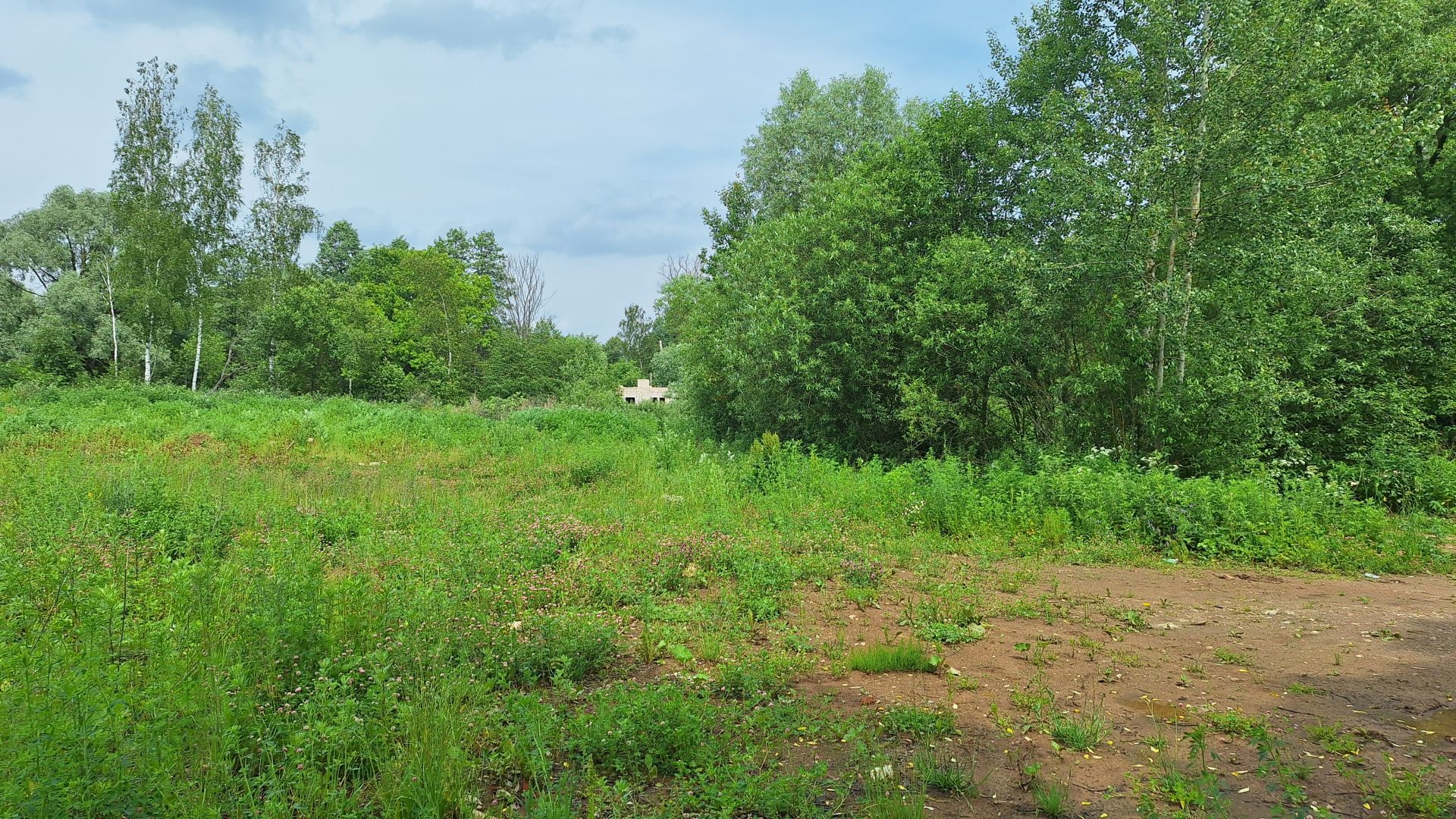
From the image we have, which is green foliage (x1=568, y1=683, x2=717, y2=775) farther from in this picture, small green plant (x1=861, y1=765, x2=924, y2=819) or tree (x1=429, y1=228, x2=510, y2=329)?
tree (x1=429, y1=228, x2=510, y2=329)

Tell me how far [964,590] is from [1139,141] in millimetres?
8352

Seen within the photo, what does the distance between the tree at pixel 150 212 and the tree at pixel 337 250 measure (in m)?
27.0

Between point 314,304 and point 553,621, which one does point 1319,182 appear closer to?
point 553,621

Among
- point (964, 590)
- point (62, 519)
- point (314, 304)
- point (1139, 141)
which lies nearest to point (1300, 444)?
point (1139, 141)

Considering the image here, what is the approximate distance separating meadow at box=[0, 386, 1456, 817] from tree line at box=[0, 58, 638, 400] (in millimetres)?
22451

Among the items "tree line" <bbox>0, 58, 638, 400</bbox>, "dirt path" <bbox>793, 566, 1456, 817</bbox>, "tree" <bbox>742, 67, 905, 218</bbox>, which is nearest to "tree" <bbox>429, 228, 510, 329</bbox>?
"tree line" <bbox>0, 58, 638, 400</bbox>

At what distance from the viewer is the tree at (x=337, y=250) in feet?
179

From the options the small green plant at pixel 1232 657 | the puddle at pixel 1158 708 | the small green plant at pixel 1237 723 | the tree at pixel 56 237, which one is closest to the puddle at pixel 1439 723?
the small green plant at pixel 1237 723

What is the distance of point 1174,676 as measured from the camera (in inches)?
169

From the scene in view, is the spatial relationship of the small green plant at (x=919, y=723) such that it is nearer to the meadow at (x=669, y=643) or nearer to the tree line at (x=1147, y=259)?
the meadow at (x=669, y=643)

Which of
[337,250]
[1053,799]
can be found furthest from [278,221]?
[1053,799]

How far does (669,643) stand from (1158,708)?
9.49ft

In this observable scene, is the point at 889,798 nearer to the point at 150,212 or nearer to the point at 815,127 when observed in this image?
the point at 815,127

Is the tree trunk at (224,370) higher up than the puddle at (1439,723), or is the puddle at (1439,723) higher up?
the tree trunk at (224,370)
